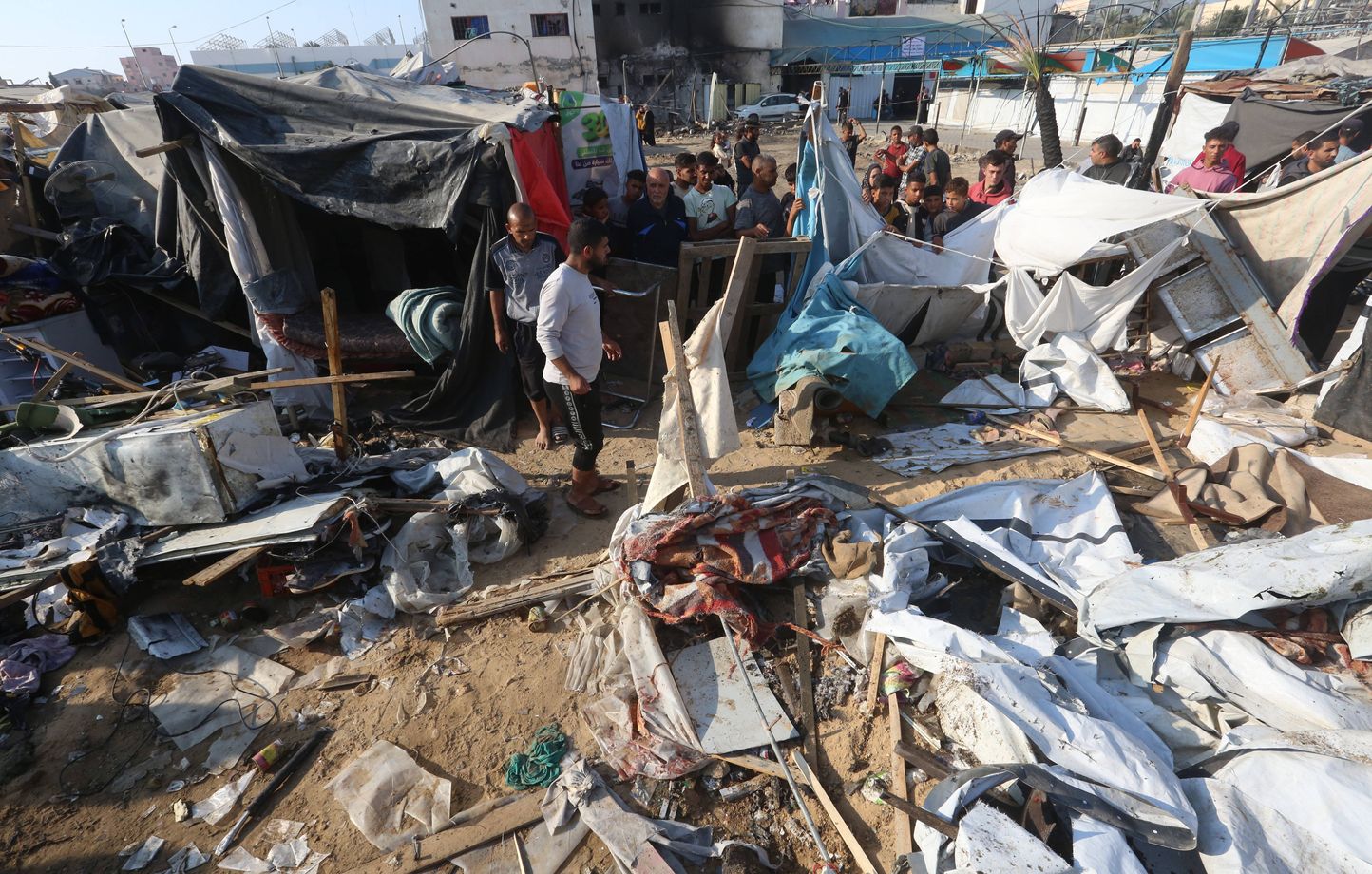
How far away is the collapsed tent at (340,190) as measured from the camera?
4738mm

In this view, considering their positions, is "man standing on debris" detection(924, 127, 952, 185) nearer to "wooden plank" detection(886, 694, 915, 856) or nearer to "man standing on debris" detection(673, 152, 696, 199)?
"man standing on debris" detection(673, 152, 696, 199)

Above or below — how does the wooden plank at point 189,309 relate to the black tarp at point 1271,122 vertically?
below

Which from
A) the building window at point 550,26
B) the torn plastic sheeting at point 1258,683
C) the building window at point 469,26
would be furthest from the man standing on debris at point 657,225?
the building window at point 469,26

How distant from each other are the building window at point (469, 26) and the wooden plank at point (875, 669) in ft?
97.5

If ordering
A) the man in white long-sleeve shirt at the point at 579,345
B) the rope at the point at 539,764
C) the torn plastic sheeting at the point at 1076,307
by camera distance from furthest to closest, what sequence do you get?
the torn plastic sheeting at the point at 1076,307 < the man in white long-sleeve shirt at the point at 579,345 < the rope at the point at 539,764

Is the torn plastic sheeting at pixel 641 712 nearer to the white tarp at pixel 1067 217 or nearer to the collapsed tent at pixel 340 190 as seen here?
the collapsed tent at pixel 340 190

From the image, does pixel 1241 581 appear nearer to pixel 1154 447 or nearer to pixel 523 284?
pixel 1154 447

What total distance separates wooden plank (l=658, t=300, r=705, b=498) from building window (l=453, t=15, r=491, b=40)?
28338 millimetres

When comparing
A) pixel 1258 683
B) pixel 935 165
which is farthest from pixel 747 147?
pixel 1258 683

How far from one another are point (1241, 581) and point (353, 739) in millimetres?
3903

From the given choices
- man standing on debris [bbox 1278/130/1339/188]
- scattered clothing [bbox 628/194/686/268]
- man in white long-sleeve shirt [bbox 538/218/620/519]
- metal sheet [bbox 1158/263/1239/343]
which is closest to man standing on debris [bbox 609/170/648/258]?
scattered clothing [bbox 628/194/686/268]

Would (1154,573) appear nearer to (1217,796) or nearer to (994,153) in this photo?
(1217,796)

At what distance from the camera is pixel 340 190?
490cm

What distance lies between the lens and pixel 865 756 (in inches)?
106
